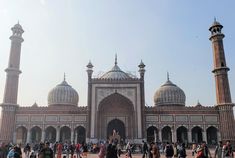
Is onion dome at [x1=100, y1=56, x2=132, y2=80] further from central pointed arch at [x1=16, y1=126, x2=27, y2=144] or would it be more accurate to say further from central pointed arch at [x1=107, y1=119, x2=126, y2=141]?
central pointed arch at [x1=16, y1=126, x2=27, y2=144]

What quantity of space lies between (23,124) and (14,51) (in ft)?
27.9

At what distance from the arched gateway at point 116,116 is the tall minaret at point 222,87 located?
9138 mm

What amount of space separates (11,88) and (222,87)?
22.5 metres

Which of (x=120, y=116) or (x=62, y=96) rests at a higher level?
(x=62, y=96)

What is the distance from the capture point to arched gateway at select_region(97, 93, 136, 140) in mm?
29016

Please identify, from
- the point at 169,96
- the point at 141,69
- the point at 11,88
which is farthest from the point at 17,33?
the point at 169,96

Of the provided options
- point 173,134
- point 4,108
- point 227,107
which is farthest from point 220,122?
point 4,108

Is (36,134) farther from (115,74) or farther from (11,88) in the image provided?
(115,74)

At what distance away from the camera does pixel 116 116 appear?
29719 mm

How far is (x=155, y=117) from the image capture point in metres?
28.9

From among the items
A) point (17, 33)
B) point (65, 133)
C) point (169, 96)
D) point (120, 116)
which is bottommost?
point (65, 133)

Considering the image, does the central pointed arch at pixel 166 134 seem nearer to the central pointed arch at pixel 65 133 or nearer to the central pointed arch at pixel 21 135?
the central pointed arch at pixel 65 133

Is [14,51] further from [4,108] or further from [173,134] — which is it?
[173,134]

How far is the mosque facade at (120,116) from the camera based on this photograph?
2798cm
